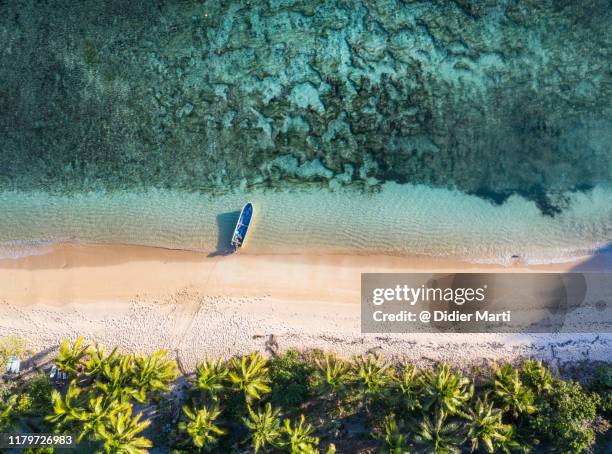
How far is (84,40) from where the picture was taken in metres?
15.0

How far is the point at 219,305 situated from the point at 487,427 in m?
8.34

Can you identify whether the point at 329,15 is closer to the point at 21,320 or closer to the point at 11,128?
the point at 11,128

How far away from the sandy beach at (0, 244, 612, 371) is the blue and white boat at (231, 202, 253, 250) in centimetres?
43

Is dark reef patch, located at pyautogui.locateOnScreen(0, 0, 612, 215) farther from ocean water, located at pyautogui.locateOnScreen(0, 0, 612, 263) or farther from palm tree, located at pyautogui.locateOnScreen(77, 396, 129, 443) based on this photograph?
palm tree, located at pyautogui.locateOnScreen(77, 396, 129, 443)

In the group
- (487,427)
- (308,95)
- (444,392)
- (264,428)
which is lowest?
(487,427)

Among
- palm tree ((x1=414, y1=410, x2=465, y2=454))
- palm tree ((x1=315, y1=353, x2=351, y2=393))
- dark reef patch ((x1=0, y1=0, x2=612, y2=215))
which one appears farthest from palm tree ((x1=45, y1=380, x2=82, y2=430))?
palm tree ((x1=414, y1=410, x2=465, y2=454))

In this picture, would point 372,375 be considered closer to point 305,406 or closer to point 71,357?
point 305,406

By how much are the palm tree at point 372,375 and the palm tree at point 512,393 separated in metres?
3.02

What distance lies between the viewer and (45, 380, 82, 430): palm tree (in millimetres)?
10938

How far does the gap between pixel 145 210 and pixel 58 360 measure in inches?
204

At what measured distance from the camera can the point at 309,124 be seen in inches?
573

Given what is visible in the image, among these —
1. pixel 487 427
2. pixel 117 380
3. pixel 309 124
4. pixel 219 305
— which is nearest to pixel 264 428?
pixel 219 305

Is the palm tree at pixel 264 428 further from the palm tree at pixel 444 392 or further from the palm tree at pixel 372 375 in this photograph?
the palm tree at pixel 444 392

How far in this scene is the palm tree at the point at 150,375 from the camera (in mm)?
11539
